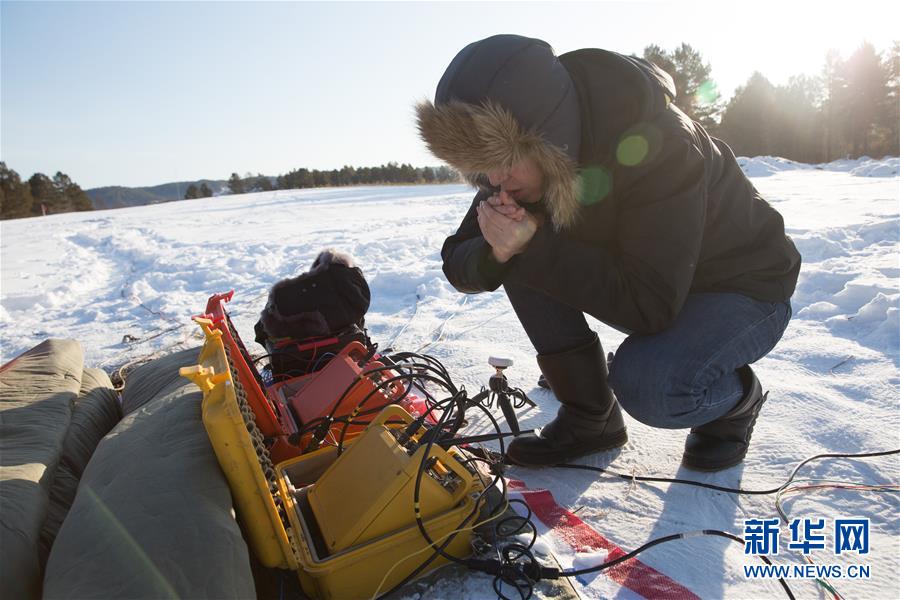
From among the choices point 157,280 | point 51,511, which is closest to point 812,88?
point 157,280

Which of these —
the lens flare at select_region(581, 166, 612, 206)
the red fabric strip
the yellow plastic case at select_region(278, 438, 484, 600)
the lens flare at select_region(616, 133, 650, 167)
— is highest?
the lens flare at select_region(616, 133, 650, 167)

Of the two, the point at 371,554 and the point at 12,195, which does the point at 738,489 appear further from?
the point at 12,195

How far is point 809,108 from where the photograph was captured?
26.6m

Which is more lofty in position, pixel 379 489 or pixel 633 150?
pixel 633 150

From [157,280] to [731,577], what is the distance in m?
5.08

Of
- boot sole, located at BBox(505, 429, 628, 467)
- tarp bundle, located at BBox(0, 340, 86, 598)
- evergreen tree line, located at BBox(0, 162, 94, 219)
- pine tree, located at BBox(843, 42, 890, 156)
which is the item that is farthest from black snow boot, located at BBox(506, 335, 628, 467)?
pine tree, located at BBox(843, 42, 890, 156)

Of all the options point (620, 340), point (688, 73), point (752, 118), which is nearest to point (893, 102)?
point (752, 118)

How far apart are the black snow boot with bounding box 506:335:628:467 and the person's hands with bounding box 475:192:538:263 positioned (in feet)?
1.49

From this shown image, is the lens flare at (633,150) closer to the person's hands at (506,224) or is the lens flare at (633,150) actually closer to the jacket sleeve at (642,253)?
the jacket sleeve at (642,253)

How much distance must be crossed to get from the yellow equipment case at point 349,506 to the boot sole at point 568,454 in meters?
0.43

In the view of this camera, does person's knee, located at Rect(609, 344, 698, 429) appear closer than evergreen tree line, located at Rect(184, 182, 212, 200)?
Yes

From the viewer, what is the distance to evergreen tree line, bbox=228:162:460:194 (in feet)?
86.5

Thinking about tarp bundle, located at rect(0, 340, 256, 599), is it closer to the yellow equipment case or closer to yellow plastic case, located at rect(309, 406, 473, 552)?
the yellow equipment case

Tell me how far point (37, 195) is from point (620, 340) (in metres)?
31.8
